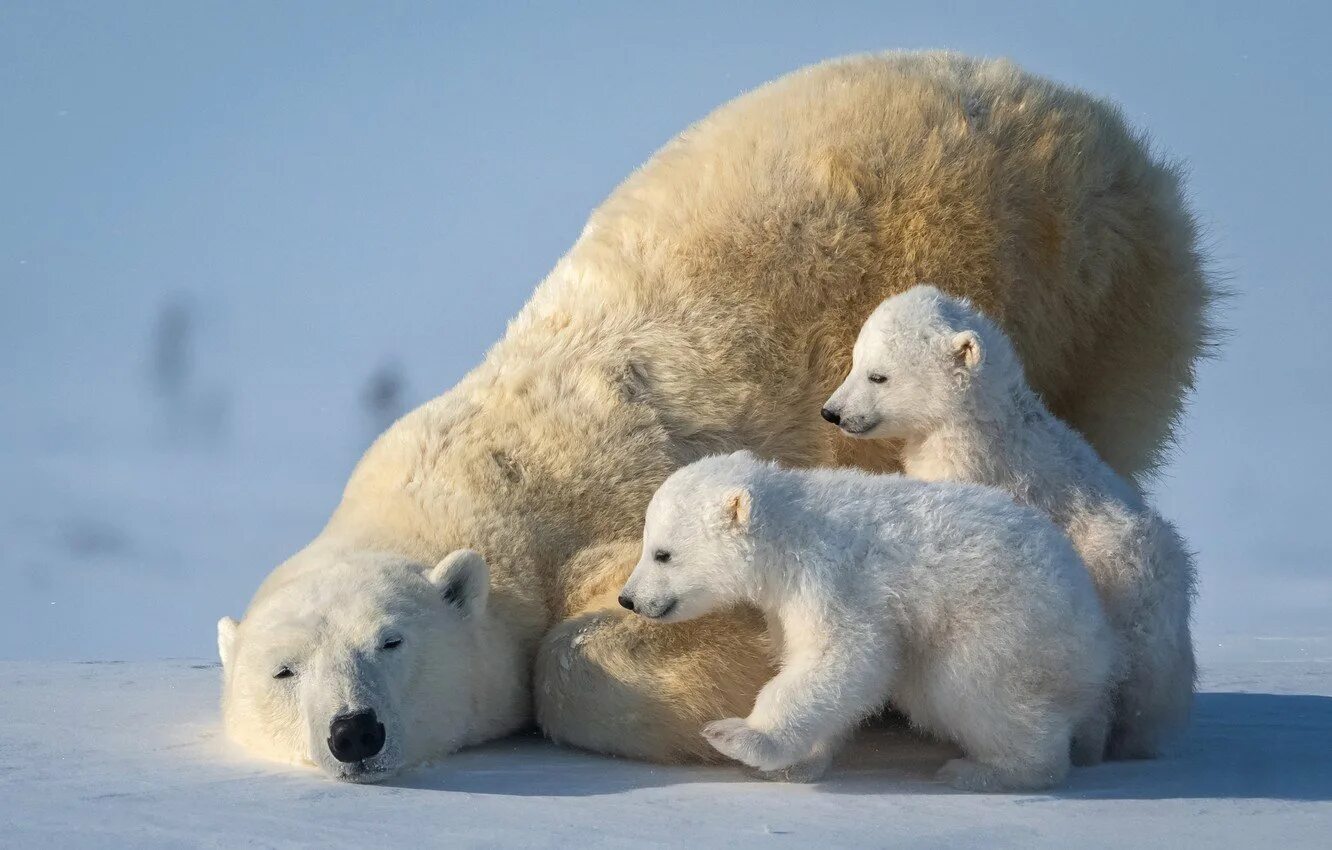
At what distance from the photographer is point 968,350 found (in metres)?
5.75

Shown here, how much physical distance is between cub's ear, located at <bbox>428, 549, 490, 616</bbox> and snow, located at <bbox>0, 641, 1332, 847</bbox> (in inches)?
20.8

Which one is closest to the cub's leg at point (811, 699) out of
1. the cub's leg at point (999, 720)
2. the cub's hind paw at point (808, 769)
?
the cub's hind paw at point (808, 769)

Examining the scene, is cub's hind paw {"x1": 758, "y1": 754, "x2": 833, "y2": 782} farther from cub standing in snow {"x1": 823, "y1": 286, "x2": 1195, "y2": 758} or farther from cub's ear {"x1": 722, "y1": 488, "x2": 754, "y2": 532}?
cub standing in snow {"x1": 823, "y1": 286, "x2": 1195, "y2": 758}

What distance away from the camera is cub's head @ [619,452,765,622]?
16.1 feet

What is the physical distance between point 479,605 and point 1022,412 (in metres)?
2.18

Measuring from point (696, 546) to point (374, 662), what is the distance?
1128 millimetres

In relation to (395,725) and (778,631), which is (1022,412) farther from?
(395,725)

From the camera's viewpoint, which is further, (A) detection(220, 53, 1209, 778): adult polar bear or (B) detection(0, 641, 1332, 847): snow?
(A) detection(220, 53, 1209, 778): adult polar bear

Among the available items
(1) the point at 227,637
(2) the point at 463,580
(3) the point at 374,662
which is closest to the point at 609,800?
(3) the point at 374,662

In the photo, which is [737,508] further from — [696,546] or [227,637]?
[227,637]

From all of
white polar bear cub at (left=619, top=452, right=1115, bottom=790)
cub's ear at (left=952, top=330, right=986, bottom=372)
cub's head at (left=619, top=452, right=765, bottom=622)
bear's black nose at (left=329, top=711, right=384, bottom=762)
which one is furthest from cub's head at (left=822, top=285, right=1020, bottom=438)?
bear's black nose at (left=329, top=711, right=384, bottom=762)

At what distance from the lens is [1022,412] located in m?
5.86

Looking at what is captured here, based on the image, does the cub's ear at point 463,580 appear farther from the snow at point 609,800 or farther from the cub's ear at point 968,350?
the cub's ear at point 968,350

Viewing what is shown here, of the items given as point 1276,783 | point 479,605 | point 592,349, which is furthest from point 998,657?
point 592,349
